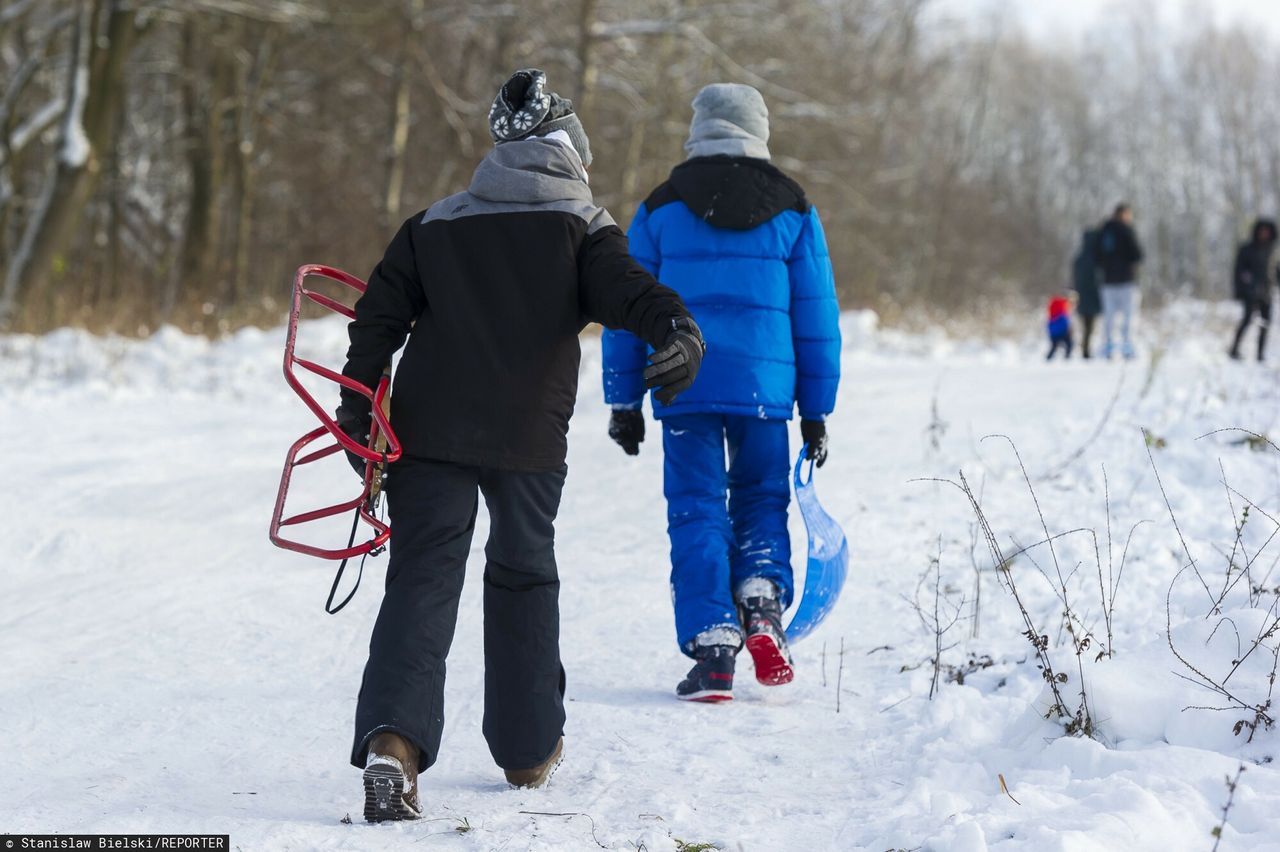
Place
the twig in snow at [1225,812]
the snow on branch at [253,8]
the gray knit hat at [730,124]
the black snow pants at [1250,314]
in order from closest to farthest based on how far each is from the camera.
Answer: the twig in snow at [1225,812] → the gray knit hat at [730,124] → the black snow pants at [1250,314] → the snow on branch at [253,8]

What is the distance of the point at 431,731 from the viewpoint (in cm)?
277

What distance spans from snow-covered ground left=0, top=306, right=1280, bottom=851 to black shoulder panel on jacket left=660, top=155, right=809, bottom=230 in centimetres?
101

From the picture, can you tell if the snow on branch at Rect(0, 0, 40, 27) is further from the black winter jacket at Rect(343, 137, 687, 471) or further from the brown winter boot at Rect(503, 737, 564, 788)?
the brown winter boot at Rect(503, 737, 564, 788)

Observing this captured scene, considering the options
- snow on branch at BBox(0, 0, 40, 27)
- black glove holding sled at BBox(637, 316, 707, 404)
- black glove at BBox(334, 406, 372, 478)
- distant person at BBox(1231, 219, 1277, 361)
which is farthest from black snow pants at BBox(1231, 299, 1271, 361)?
snow on branch at BBox(0, 0, 40, 27)

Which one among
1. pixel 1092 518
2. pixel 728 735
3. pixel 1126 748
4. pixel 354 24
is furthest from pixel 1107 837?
pixel 354 24

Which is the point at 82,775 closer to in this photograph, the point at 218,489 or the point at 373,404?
the point at 373,404

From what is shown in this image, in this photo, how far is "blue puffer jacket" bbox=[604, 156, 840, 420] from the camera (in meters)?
3.91

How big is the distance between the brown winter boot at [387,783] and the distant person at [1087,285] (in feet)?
45.0

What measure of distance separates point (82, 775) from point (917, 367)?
375 inches

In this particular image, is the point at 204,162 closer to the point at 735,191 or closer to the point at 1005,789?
the point at 735,191

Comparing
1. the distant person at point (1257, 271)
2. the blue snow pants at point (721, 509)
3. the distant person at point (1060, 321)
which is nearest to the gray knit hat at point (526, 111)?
the blue snow pants at point (721, 509)

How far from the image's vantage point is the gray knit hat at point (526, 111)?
3053 millimetres

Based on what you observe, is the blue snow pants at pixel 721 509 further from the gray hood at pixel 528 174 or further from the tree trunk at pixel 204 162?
the tree trunk at pixel 204 162

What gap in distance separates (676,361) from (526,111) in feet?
2.74
